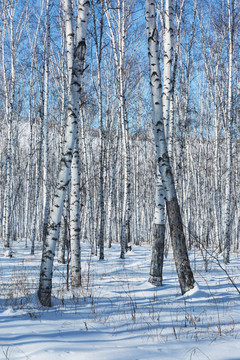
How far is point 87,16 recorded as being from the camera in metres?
4.62

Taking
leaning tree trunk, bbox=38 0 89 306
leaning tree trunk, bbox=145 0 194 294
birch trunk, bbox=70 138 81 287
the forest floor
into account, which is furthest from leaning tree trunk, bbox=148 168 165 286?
leaning tree trunk, bbox=38 0 89 306

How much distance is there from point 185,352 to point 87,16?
4.74 metres

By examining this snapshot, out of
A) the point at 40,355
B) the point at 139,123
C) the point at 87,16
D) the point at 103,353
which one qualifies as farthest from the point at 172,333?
the point at 139,123

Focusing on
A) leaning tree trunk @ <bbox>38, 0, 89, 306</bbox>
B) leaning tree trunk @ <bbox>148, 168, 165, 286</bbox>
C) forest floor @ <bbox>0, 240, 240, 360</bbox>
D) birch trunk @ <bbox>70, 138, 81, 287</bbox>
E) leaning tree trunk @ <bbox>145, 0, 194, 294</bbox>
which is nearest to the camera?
forest floor @ <bbox>0, 240, 240, 360</bbox>

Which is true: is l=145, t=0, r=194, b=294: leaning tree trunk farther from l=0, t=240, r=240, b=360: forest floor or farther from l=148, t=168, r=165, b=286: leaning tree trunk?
l=148, t=168, r=165, b=286: leaning tree trunk

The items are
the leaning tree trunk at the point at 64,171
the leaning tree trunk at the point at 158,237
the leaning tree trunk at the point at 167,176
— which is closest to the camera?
the leaning tree trunk at the point at 64,171

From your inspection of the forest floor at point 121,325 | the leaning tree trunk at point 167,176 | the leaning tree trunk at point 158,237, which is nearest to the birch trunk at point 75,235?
the forest floor at point 121,325

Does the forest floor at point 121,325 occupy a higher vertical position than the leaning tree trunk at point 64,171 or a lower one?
lower

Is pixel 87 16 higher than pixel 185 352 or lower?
higher

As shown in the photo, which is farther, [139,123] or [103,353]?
[139,123]

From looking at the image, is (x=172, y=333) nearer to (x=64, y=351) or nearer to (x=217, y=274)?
(x=64, y=351)

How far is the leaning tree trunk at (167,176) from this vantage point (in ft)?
14.7

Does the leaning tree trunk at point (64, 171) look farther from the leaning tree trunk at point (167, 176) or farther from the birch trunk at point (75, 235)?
the birch trunk at point (75, 235)

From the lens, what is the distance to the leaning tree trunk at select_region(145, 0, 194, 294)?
14.7ft
